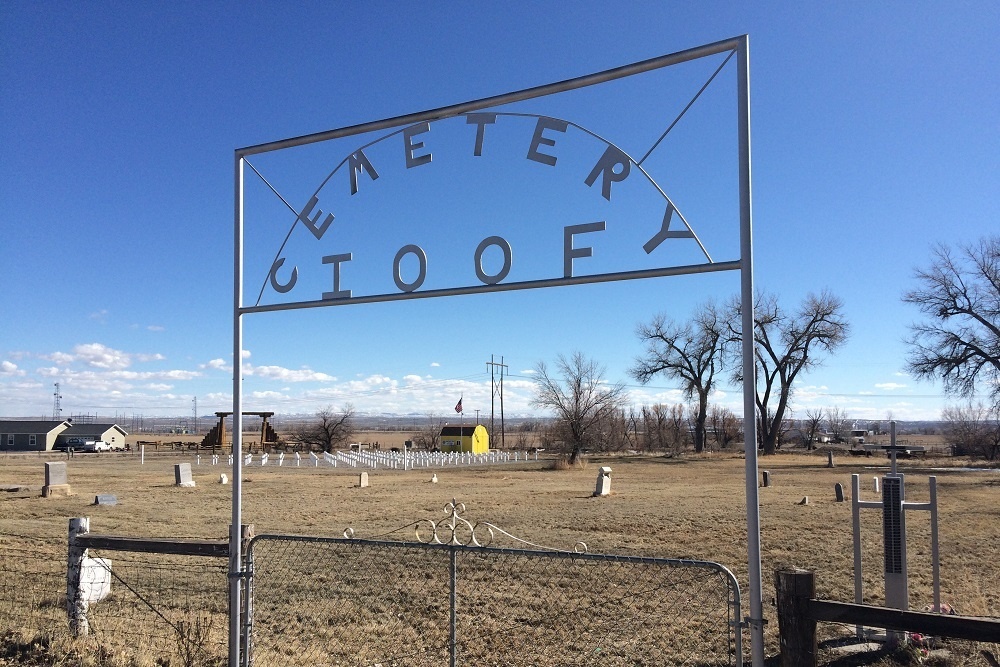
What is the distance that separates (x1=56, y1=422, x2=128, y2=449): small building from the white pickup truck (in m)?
0.43

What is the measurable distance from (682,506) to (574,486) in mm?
7661

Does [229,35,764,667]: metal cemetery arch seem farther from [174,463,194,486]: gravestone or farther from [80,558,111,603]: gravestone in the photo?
[174,463,194,486]: gravestone

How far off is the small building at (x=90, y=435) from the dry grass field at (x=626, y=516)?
43.7 metres

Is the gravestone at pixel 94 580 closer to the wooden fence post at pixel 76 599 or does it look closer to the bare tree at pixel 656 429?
the wooden fence post at pixel 76 599

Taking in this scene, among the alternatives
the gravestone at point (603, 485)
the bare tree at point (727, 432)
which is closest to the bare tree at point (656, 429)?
the bare tree at point (727, 432)

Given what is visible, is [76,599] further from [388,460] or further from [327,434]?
[327,434]

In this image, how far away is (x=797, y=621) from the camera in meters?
3.53

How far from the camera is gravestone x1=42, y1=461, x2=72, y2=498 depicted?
782 inches

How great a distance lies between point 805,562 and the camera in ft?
33.0

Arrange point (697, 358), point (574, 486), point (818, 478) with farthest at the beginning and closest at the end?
point (697, 358) → point (818, 478) → point (574, 486)

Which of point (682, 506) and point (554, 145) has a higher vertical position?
point (554, 145)

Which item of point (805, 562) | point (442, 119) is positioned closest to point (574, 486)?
point (805, 562)

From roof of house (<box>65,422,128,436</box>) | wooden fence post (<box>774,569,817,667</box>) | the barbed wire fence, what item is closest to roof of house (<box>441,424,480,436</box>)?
roof of house (<box>65,422,128,436</box>)

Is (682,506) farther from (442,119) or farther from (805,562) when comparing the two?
(442,119)
